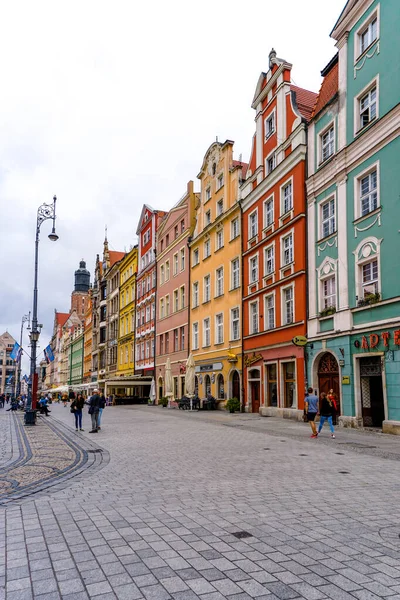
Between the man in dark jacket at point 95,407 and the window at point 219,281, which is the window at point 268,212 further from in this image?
the man in dark jacket at point 95,407

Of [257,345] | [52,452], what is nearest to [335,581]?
[52,452]

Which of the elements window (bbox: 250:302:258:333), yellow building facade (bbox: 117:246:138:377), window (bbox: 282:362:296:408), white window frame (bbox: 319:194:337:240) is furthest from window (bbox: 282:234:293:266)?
yellow building facade (bbox: 117:246:138:377)

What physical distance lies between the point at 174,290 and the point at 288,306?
20885 millimetres

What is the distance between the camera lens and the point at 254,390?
102 ft

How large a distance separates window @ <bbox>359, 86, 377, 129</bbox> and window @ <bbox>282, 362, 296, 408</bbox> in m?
11.8

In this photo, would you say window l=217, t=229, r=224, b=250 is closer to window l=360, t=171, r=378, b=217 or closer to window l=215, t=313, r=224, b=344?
window l=215, t=313, r=224, b=344

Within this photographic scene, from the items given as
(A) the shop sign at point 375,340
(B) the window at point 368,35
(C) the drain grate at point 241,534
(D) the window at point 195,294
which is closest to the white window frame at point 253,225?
(D) the window at point 195,294

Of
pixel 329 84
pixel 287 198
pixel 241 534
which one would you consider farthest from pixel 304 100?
pixel 241 534

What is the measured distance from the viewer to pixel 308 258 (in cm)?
2480

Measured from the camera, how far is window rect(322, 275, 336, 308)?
22914 mm

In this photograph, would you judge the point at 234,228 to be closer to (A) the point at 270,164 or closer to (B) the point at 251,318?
(A) the point at 270,164

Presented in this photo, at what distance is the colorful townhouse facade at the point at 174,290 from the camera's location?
43.9 metres

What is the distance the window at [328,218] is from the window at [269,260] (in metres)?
5.24

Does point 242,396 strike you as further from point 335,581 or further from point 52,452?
point 335,581
